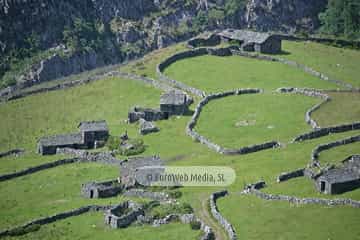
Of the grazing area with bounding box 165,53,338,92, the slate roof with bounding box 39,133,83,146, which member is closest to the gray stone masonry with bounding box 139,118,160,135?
the slate roof with bounding box 39,133,83,146

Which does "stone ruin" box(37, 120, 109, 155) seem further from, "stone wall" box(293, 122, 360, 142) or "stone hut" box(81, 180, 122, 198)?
"stone wall" box(293, 122, 360, 142)

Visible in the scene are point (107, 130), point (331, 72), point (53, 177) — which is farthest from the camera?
point (331, 72)

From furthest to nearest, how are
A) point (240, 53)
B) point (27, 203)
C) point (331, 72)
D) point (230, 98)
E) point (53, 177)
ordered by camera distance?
point (240, 53) → point (331, 72) → point (230, 98) → point (53, 177) → point (27, 203)

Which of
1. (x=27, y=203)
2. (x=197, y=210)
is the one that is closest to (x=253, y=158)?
(x=197, y=210)

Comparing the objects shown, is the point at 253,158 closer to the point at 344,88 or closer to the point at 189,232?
the point at 189,232

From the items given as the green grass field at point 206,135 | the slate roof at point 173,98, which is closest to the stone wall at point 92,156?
the green grass field at point 206,135

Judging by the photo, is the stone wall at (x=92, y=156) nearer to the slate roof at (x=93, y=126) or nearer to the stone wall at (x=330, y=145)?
the slate roof at (x=93, y=126)

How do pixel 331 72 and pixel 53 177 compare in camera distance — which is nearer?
pixel 53 177
